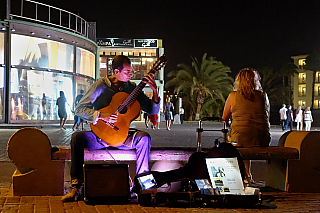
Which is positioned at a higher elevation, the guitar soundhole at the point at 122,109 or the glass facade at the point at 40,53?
the glass facade at the point at 40,53

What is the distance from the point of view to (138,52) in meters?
44.2

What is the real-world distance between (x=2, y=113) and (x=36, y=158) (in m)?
19.0

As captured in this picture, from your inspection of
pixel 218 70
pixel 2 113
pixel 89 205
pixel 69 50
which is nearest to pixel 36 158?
pixel 89 205

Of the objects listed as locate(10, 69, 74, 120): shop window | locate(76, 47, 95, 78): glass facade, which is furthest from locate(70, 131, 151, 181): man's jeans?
locate(76, 47, 95, 78): glass facade

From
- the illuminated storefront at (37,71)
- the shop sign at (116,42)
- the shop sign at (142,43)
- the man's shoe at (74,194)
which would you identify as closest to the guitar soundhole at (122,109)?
the man's shoe at (74,194)

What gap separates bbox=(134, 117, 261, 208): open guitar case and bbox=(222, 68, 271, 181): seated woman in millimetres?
797

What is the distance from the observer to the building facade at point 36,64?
22312mm

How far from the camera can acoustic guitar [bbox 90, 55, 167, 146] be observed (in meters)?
4.74

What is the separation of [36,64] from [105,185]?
69.6ft

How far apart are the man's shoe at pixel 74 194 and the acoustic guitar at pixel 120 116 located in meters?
0.66

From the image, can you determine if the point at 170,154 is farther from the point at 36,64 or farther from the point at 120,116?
the point at 36,64

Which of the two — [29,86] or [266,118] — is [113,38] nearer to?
[29,86]

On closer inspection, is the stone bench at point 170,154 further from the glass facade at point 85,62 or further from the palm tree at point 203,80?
the palm tree at point 203,80

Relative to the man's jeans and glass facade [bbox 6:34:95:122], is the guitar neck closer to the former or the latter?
the man's jeans
